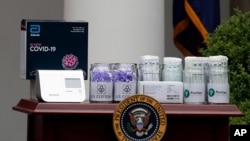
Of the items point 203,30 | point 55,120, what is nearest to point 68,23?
point 55,120

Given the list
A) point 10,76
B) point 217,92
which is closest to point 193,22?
point 10,76

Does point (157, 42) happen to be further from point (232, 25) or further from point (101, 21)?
point (232, 25)

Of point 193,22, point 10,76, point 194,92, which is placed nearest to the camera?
point 194,92

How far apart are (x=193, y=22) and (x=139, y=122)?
3.49 meters

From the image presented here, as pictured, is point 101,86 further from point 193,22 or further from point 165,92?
point 193,22

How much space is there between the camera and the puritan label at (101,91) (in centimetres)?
353

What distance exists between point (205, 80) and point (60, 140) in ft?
2.32

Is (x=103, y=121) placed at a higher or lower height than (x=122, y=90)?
lower

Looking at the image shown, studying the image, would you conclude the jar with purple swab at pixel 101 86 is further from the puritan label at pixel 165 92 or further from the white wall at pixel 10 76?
the white wall at pixel 10 76

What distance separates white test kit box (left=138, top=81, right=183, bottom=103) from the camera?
140 inches

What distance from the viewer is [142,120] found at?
3467 millimetres

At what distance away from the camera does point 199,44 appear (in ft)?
22.7

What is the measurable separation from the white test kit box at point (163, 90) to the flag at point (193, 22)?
10.2ft

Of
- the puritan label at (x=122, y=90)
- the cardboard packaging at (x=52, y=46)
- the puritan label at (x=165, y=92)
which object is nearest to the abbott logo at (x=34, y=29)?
the cardboard packaging at (x=52, y=46)
